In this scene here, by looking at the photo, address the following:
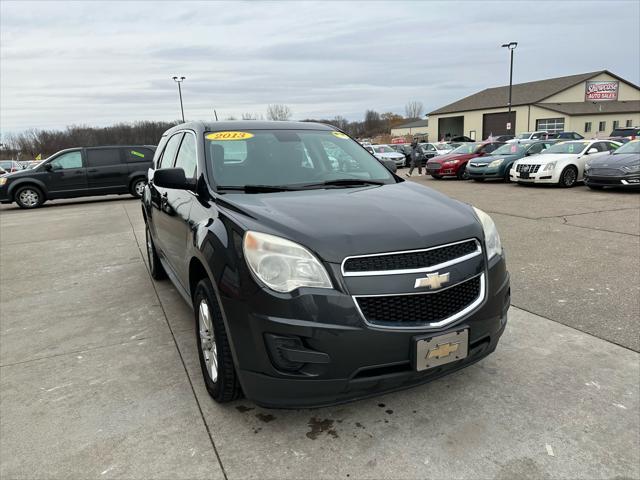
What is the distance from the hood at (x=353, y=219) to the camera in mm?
2348

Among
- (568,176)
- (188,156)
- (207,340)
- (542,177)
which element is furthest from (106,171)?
(568,176)

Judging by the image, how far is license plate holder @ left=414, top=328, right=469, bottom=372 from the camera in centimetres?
230

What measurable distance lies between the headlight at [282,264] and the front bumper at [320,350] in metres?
0.06

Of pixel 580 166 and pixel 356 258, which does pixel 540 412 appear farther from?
pixel 580 166

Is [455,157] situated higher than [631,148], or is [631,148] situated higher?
[631,148]

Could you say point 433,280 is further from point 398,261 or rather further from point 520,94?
point 520,94

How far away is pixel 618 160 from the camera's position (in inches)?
483

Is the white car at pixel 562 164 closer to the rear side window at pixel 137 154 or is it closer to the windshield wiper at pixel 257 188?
the rear side window at pixel 137 154

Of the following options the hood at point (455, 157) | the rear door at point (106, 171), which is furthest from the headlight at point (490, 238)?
the hood at point (455, 157)

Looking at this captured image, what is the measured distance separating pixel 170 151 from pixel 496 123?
61.2 m

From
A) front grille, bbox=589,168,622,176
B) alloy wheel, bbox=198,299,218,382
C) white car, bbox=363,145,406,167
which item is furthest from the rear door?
white car, bbox=363,145,406,167

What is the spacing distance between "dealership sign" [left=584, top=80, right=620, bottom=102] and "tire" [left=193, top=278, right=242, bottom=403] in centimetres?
6725

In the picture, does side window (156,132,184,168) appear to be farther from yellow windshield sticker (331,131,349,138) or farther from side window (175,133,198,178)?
yellow windshield sticker (331,131,349,138)

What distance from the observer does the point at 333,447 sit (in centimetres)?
247
